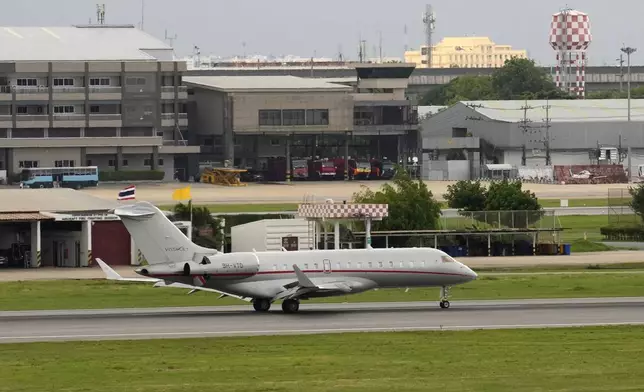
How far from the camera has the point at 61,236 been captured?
94.0 metres

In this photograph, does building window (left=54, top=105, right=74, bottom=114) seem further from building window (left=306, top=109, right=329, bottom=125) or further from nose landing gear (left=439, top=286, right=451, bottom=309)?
nose landing gear (left=439, top=286, right=451, bottom=309)

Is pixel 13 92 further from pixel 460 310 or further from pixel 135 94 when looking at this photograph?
pixel 460 310

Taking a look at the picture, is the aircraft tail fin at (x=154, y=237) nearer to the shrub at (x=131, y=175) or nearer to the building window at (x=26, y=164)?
the shrub at (x=131, y=175)

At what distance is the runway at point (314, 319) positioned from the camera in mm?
54625

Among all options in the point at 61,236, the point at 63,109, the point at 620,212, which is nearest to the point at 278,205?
the point at 620,212

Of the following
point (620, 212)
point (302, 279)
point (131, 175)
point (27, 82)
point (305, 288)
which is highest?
point (27, 82)

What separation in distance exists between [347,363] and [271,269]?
15.5 meters

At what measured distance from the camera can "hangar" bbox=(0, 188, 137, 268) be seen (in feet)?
298

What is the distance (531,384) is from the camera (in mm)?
41562

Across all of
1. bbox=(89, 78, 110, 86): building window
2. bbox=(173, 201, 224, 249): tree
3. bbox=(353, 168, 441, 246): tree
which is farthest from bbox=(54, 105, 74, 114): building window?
bbox=(173, 201, 224, 249): tree

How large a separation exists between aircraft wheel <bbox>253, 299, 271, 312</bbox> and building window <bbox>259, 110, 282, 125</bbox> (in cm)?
12943

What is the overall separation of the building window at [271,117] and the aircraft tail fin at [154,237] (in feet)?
430

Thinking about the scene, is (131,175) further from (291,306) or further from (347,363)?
(347,363)

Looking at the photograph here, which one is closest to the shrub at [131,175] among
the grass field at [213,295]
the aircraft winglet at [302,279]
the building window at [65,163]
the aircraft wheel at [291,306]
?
the building window at [65,163]
